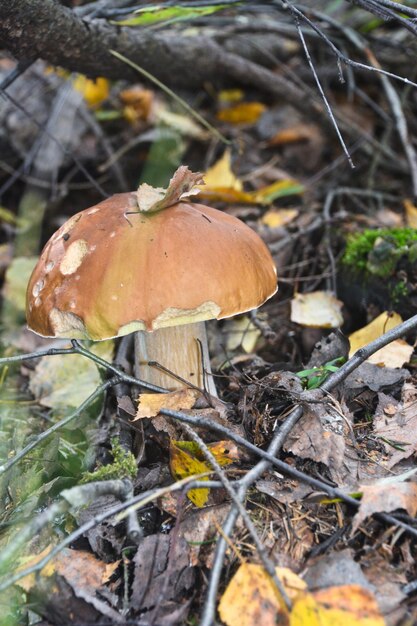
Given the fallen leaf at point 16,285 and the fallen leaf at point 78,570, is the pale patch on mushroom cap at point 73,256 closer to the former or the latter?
the fallen leaf at point 78,570

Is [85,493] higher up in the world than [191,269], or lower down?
lower down


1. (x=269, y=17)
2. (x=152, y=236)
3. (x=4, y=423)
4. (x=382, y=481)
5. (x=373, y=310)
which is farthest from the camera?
(x=269, y=17)

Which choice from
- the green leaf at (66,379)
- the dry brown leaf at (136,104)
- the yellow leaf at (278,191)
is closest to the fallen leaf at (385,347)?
the green leaf at (66,379)

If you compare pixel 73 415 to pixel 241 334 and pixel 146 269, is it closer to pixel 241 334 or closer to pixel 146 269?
pixel 146 269

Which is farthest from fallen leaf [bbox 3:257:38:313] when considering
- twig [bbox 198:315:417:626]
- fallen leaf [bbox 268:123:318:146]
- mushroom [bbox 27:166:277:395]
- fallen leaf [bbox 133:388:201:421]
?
fallen leaf [bbox 268:123:318:146]

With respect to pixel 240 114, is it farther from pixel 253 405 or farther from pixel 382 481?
pixel 382 481

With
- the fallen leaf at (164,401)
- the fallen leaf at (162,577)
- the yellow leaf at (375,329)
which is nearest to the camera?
the fallen leaf at (162,577)

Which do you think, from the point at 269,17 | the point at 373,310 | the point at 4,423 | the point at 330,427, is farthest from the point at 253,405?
the point at 269,17
